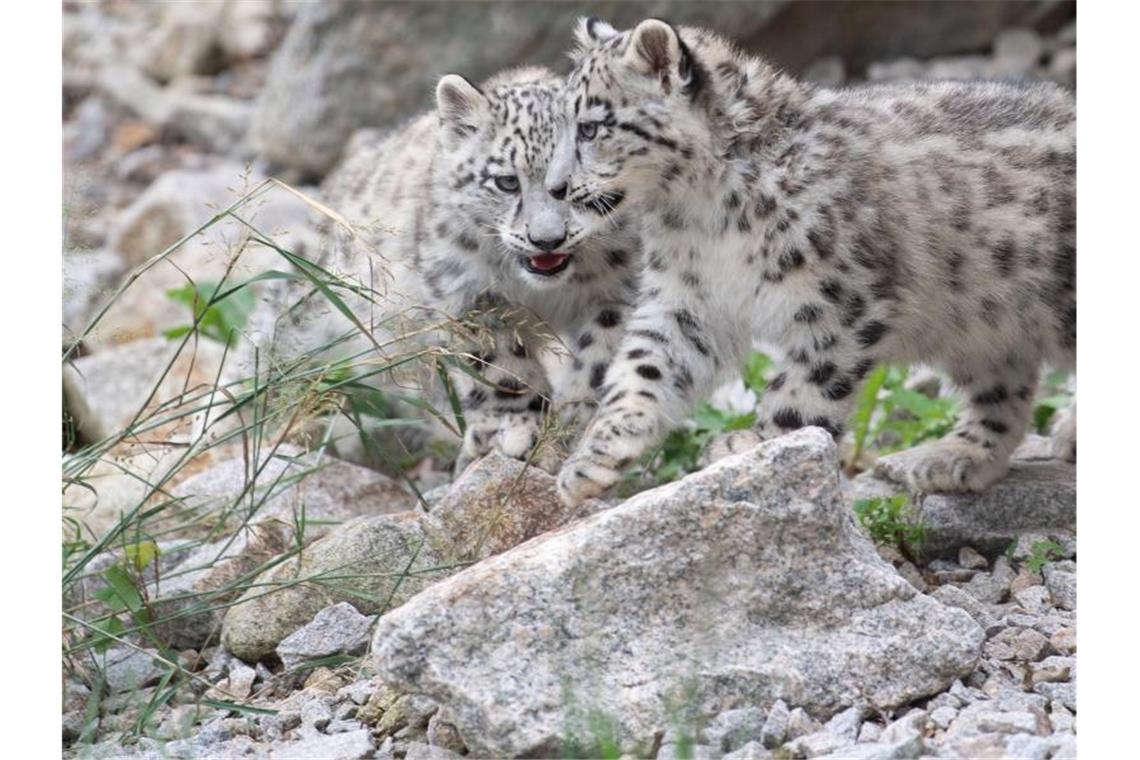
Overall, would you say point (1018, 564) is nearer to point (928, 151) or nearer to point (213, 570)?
point (928, 151)

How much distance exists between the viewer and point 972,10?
1340cm

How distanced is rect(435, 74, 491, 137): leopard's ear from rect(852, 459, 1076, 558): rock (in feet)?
7.23

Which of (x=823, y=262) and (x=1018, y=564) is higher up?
(x=823, y=262)

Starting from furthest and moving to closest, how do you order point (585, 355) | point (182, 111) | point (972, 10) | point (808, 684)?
point (182, 111) < point (972, 10) < point (585, 355) < point (808, 684)

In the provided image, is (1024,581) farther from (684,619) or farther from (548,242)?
(548,242)

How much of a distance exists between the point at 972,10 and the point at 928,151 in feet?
24.4

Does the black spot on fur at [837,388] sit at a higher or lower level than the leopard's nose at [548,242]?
lower

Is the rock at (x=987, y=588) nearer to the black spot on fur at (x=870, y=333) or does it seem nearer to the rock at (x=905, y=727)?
the black spot on fur at (x=870, y=333)

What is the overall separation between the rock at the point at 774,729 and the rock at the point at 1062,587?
170 centimetres

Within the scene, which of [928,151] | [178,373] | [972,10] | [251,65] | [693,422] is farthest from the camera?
[251,65]

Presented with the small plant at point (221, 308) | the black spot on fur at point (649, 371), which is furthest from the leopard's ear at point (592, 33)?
the small plant at point (221, 308)

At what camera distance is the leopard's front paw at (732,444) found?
6336 millimetres

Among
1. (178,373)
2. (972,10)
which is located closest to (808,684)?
(178,373)

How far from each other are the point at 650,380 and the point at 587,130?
98cm
